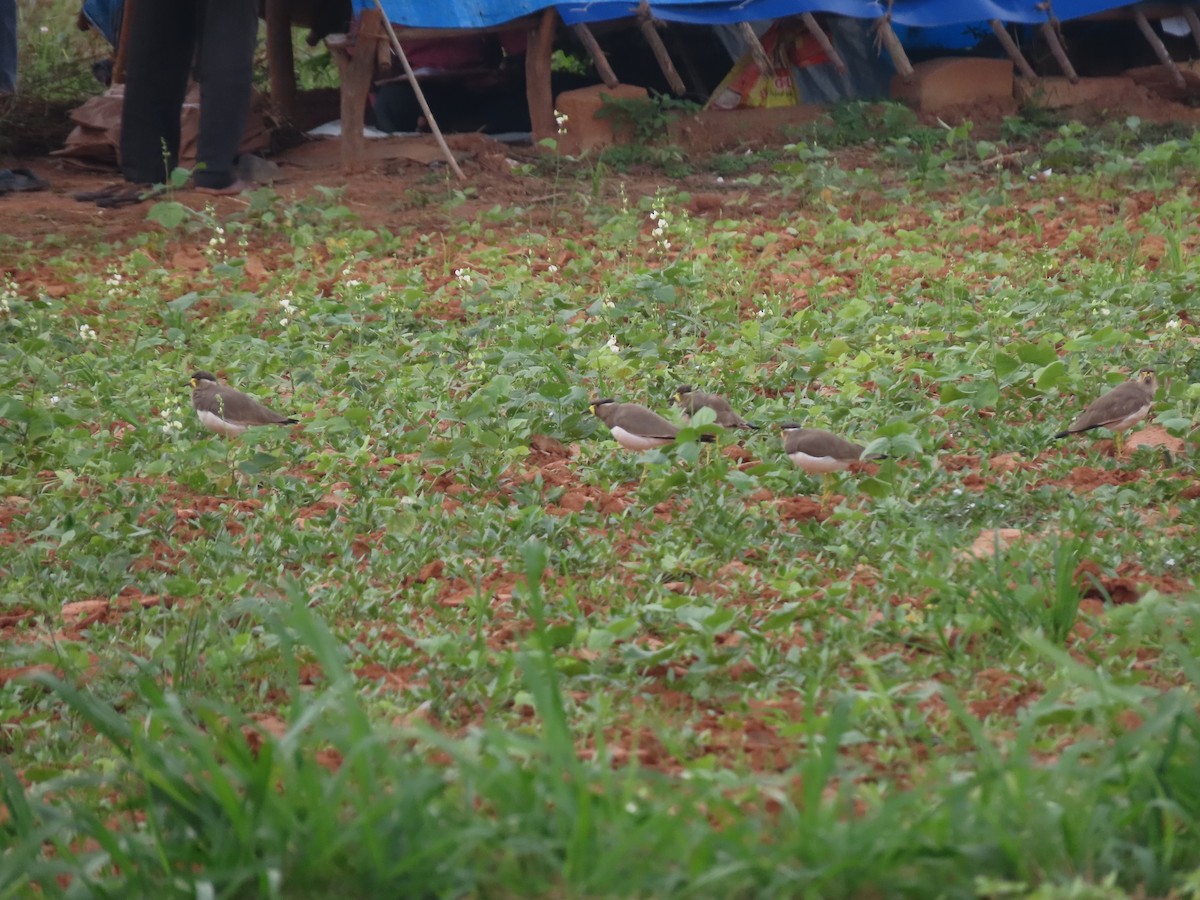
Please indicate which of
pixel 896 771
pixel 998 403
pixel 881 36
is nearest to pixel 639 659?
pixel 896 771

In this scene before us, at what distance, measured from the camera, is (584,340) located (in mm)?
6961

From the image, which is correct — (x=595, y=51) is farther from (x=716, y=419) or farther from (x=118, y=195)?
(x=716, y=419)

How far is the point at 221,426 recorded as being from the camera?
5535 millimetres

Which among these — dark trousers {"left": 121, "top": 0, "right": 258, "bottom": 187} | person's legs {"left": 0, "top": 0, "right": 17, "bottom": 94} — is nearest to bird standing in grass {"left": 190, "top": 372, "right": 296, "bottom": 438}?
dark trousers {"left": 121, "top": 0, "right": 258, "bottom": 187}

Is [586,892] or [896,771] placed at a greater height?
[586,892]

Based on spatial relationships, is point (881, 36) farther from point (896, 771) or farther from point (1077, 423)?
point (896, 771)

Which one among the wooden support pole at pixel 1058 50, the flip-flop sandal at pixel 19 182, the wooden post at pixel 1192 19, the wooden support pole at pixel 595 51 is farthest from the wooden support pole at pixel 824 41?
the flip-flop sandal at pixel 19 182

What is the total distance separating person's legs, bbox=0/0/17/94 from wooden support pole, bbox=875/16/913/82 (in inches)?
260

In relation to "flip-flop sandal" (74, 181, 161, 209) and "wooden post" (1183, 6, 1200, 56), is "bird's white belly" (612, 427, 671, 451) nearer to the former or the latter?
"flip-flop sandal" (74, 181, 161, 209)

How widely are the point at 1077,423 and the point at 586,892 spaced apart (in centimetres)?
323

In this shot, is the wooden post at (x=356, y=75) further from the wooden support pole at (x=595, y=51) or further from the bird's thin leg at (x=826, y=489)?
the bird's thin leg at (x=826, y=489)

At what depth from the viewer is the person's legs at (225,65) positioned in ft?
32.3

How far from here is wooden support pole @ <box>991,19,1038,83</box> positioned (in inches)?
487

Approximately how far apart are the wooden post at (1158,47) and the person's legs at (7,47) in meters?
9.08
